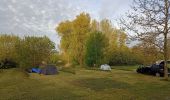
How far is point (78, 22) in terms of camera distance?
2406 inches

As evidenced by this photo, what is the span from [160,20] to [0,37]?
47.5m

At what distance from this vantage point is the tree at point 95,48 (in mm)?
55719

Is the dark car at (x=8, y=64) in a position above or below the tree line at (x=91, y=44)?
below

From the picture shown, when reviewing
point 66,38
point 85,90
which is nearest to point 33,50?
point 66,38

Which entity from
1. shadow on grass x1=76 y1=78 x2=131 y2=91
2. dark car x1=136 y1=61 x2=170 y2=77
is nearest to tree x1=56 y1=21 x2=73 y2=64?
dark car x1=136 y1=61 x2=170 y2=77

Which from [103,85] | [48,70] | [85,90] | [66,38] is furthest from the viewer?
[66,38]

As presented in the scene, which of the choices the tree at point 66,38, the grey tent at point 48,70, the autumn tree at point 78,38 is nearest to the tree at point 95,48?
the autumn tree at point 78,38

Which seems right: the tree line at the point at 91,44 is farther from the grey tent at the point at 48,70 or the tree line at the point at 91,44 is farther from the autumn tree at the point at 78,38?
the grey tent at the point at 48,70

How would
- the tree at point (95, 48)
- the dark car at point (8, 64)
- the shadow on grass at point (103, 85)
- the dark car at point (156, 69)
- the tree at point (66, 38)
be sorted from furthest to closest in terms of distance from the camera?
the tree at point (66, 38) → the dark car at point (8, 64) → the tree at point (95, 48) → the dark car at point (156, 69) → the shadow on grass at point (103, 85)

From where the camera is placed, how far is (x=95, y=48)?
182 feet

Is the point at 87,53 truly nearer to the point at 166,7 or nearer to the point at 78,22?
the point at 78,22

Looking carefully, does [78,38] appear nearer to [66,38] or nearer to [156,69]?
[66,38]

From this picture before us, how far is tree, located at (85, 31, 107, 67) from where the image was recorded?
2194 inches

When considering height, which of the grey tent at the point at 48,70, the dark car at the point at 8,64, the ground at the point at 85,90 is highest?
the dark car at the point at 8,64
